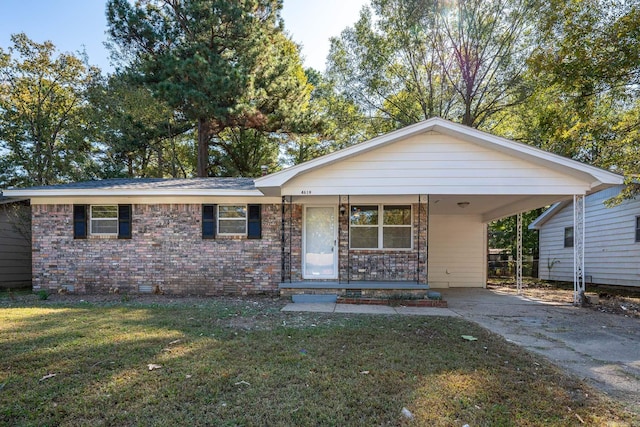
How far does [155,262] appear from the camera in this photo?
31.3 feet

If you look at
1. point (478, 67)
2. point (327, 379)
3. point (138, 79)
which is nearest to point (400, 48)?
point (478, 67)

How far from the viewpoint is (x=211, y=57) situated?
47.6ft

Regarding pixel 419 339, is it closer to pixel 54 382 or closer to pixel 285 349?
pixel 285 349

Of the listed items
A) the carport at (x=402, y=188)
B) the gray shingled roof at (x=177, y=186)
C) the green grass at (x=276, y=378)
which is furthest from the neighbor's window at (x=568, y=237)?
the gray shingled roof at (x=177, y=186)

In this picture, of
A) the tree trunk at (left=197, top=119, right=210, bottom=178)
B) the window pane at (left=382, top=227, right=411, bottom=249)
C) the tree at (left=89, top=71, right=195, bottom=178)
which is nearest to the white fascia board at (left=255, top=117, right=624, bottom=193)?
the window pane at (left=382, top=227, right=411, bottom=249)

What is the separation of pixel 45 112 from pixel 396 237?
17.5m

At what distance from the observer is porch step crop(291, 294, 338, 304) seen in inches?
335

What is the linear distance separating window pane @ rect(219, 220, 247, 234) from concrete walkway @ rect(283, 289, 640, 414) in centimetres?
279

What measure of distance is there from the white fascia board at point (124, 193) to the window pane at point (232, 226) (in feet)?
2.63

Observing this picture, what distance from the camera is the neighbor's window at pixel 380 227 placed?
9.33 m

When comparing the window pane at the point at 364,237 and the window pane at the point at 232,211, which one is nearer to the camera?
the window pane at the point at 364,237

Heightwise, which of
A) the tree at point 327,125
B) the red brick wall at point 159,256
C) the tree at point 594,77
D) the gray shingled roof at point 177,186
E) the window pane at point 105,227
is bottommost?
the red brick wall at point 159,256

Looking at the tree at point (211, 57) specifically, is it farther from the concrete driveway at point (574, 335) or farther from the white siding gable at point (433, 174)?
the concrete driveway at point (574, 335)

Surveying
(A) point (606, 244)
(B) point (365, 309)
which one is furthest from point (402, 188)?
(A) point (606, 244)
